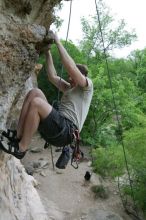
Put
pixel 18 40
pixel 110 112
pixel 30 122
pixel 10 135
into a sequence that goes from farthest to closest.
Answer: pixel 110 112, pixel 18 40, pixel 10 135, pixel 30 122

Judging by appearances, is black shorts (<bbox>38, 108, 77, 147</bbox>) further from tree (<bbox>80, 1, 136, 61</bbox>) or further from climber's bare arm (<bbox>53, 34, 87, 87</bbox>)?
tree (<bbox>80, 1, 136, 61</bbox>)

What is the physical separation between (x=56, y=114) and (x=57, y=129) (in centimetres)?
24

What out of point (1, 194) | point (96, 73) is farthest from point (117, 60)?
point (1, 194)

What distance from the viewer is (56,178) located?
56.9ft

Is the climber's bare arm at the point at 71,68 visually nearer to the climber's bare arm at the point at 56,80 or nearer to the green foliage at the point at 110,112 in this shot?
the climber's bare arm at the point at 56,80

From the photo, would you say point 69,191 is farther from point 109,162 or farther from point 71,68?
point 71,68

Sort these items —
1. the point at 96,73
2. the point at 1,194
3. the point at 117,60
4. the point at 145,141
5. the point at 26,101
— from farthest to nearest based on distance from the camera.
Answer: the point at 117,60, the point at 96,73, the point at 145,141, the point at 1,194, the point at 26,101

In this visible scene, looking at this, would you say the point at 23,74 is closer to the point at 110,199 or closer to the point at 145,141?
the point at 145,141

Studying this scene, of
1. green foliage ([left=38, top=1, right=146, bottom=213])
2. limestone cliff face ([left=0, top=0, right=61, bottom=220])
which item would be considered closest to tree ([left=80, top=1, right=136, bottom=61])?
green foliage ([left=38, top=1, right=146, bottom=213])

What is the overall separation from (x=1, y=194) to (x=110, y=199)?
9.46 meters

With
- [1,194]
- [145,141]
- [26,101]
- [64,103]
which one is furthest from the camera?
[145,141]

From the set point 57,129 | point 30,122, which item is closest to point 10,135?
point 30,122

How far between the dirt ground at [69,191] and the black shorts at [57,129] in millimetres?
8206

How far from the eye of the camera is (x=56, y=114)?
6.41 m
